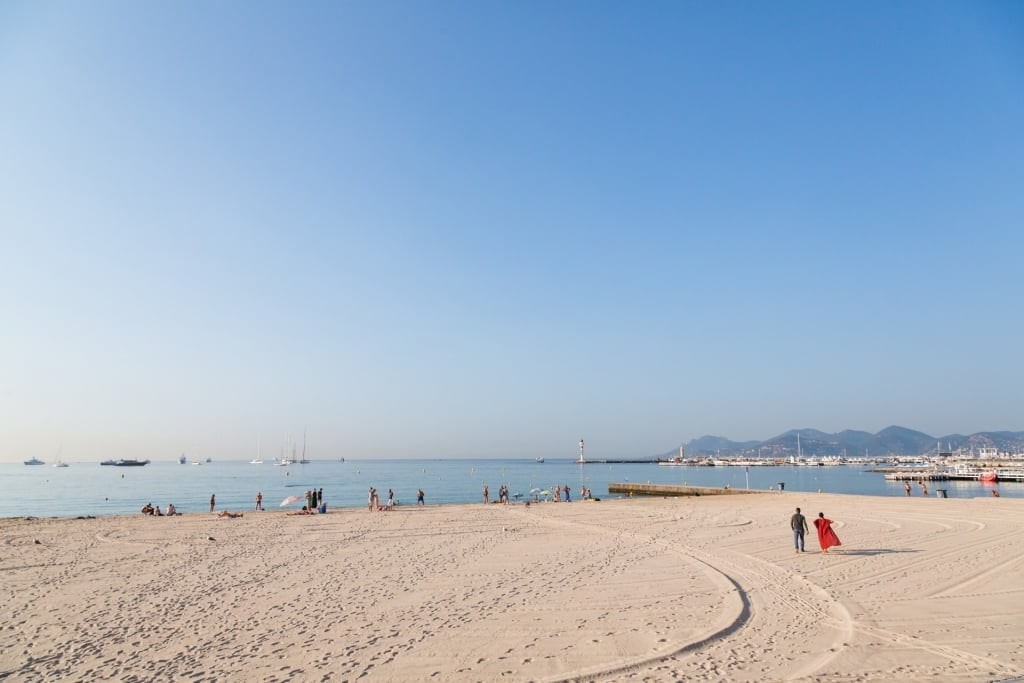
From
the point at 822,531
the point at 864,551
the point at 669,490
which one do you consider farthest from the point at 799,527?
the point at 669,490

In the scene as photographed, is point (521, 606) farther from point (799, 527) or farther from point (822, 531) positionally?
point (822, 531)

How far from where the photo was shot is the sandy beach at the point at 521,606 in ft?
25.1

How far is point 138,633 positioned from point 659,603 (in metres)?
9.14

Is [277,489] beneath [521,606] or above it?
beneath

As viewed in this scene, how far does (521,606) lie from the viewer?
10758 mm

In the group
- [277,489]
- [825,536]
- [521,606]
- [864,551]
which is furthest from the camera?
[277,489]

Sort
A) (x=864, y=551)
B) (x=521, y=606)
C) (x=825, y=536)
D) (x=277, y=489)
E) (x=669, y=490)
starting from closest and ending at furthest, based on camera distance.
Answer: (x=521, y=606), (x=825, y=536), (x=864, y=551), (x=669, y=490), (x=277, y=489)

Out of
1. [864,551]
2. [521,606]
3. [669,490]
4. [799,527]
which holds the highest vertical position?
[799,527]

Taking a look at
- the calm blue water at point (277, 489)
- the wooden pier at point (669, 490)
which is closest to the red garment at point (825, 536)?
the calm blue water at point (277, 489)

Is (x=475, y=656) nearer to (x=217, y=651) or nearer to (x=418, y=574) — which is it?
(x=217, y=651)

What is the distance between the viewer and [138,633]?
377 inches

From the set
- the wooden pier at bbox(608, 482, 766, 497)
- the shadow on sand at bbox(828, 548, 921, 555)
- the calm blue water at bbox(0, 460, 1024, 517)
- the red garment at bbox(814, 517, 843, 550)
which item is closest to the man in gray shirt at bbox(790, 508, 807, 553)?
the red garment at bbox(814, 517, 843, 550)

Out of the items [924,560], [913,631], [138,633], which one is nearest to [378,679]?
[138,633]

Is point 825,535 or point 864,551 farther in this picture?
point 864,551
